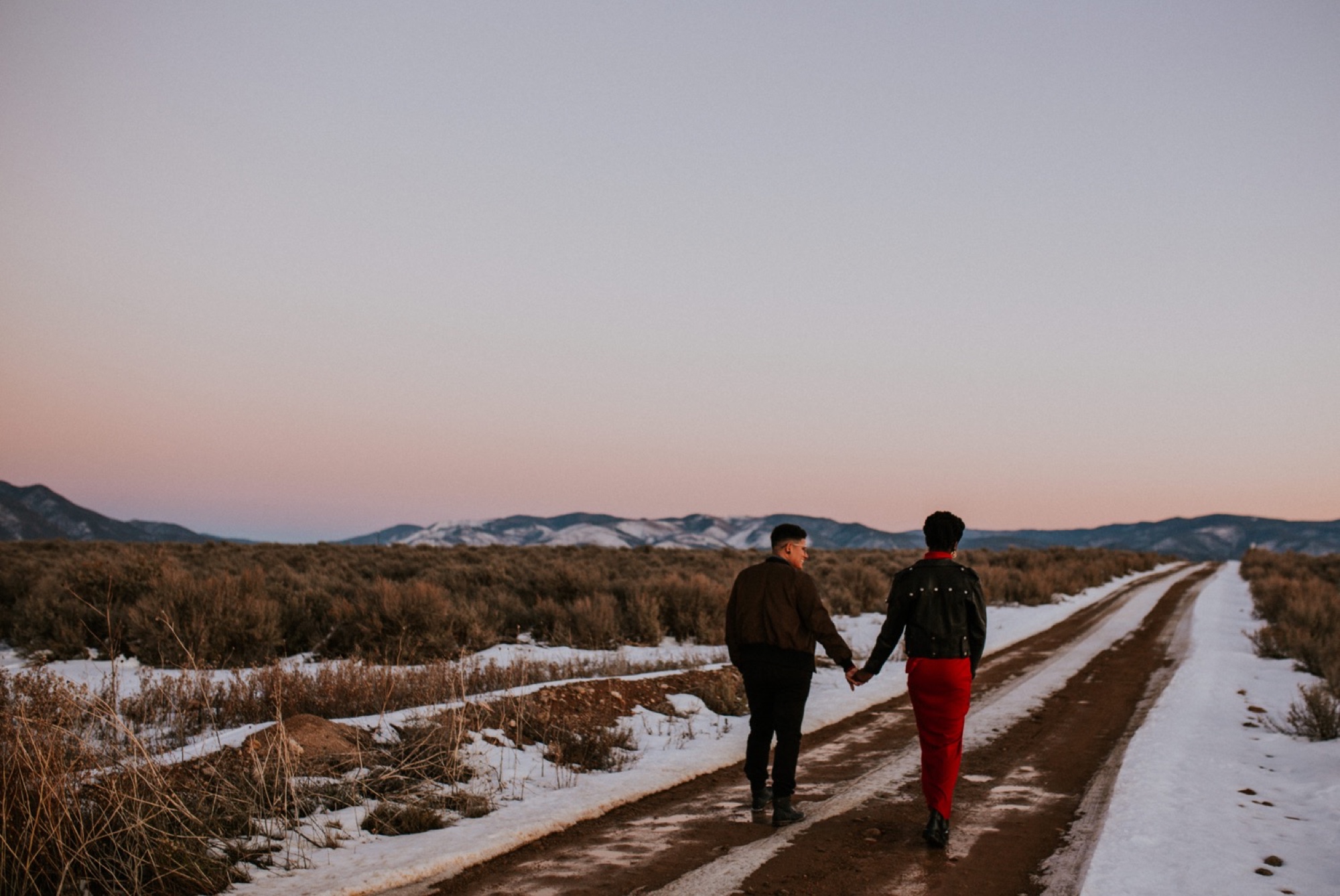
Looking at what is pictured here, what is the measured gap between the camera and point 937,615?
18.3 feet

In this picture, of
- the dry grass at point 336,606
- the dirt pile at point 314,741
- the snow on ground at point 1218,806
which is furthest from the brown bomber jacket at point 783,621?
the dry grass at point 336,606

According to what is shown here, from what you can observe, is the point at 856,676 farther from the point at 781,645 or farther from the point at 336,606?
the point at 336,606

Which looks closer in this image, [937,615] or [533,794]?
[937,615]

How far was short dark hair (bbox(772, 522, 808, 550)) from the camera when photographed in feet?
19.8

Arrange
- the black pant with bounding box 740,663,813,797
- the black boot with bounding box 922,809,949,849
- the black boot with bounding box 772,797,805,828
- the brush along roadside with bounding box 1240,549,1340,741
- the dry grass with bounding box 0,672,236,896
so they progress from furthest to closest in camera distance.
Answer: the brush along roadside with bounding box 1240,549,1340,741
the black pant with bounding box 740,663,813,797
the black boot with bounding box 772,797,805,828
the black boot with bounding box 922,809,949,849
the dry grass with bounding box 0,672,236,896

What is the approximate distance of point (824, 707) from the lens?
33.4 ft

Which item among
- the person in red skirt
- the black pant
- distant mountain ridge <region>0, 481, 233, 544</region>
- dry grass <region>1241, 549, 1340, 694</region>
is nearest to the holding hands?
the person in red skirt

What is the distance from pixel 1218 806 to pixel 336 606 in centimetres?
1424

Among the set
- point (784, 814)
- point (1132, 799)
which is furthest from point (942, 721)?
point (1132, 799)

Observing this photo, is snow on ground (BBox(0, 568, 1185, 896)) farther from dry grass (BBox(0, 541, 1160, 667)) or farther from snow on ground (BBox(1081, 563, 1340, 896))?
snow on ground (BBox(1081, 563, 1340, 896))

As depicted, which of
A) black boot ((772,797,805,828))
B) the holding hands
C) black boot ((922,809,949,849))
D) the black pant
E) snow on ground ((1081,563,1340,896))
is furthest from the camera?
the black pant

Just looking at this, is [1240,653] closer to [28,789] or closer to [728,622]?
[728,622]

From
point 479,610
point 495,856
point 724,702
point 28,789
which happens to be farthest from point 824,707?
point 479,610

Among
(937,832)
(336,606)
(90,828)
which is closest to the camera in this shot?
(90,828)
